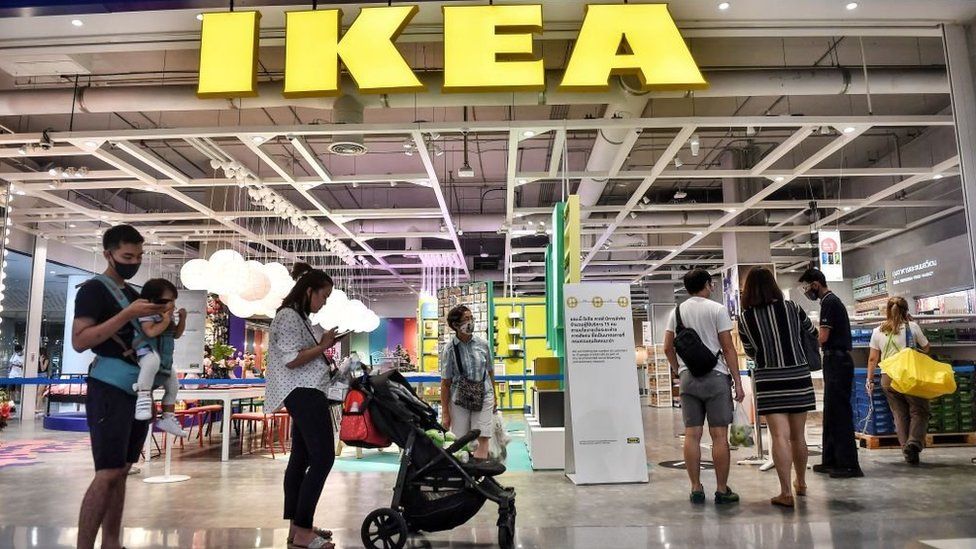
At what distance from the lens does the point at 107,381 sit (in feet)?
10.00

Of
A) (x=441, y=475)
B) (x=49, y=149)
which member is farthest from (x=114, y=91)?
(x=441, y=475)

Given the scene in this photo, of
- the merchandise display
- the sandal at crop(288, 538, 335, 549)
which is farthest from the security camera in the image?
the sandal at crop(288, 538, 335, 549)

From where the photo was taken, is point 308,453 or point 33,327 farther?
point 33,327

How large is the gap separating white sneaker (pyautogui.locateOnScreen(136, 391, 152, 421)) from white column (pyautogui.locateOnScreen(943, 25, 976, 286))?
5.34 metres

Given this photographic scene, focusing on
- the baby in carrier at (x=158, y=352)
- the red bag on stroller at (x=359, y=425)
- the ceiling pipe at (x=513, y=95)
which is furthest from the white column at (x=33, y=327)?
the red bag on stroller at (x=359, y=425)

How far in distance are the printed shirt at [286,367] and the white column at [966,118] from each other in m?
4.56

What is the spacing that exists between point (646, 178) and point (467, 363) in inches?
225

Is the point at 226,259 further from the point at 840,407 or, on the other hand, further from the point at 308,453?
the point at 840,407

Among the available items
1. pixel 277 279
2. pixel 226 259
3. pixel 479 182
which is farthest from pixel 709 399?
pixel 479 182

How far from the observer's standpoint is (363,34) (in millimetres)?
5039

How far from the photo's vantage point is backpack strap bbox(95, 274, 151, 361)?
123 inches

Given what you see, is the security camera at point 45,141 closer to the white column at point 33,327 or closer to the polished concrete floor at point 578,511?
the polished concrete floor at point 578,511

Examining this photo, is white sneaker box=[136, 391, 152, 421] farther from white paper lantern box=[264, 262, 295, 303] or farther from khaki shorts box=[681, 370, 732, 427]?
white paper lantern box=[264, 262, 295, 303]

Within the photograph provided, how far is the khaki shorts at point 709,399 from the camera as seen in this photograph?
452cm
